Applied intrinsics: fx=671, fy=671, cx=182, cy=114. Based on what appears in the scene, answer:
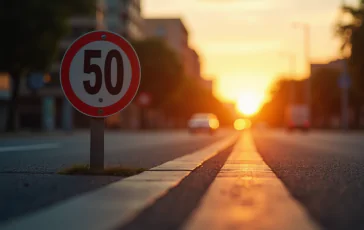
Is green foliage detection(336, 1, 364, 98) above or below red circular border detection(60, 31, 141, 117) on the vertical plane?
above

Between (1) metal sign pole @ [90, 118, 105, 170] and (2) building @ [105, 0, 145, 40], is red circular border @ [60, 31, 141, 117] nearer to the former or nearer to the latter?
(1) metal sign pole @ [90, 118, 105, 170]

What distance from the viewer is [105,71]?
8.81 m

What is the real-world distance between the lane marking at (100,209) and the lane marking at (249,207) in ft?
1.71

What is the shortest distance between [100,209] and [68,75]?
3495 mm

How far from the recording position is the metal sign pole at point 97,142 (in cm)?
915

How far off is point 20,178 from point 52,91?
2770 inches

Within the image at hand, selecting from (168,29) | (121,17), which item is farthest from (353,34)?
(168,29)

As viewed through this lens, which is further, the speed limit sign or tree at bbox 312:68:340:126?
tree at bbox 312:68:340:126

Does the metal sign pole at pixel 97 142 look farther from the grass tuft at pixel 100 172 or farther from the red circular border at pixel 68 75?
the red circular border at pixel 68 75

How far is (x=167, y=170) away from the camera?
9.99 metres

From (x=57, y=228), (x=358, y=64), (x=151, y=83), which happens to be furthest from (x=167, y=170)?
(x=151, y=83)

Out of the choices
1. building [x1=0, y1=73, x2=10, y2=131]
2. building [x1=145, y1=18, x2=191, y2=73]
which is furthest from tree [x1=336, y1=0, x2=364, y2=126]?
building [x1=145, y1=18, x2=191, y2=73]

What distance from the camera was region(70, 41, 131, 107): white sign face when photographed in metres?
8.82

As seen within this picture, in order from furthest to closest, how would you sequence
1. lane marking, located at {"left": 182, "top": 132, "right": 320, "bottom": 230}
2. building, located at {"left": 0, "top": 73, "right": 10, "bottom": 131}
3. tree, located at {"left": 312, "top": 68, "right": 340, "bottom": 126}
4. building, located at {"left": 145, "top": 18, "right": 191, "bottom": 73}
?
building, located at {"left": 145, "top": 18, "right": 191, "bottom": 73}
tree, located at {"left": 312, "top": 68, "right": 340, "bottom": 126}
building, located at {"left": 0, "top": 73, "right": 10, "bottom": 131}
lane marking, located at {"left": 182, "top": 132, "right": 320, "bottom": 230}
